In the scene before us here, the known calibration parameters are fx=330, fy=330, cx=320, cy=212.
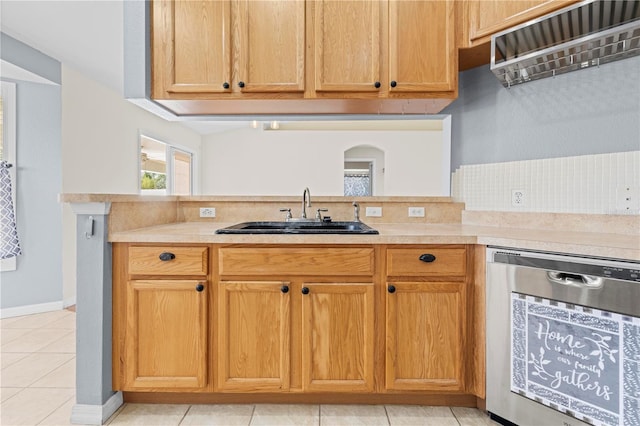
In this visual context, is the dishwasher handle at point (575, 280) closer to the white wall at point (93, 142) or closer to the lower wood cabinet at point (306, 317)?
the lower wood cabinet at point (306, 317)

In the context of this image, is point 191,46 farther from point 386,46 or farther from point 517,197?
point 517,197

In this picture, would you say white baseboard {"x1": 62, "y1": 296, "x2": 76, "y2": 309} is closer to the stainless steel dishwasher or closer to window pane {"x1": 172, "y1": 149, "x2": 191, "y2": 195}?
window pane {"x1": 172, "y1": 149, "x2": 191, "y2": 195}

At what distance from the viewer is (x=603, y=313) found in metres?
1.20

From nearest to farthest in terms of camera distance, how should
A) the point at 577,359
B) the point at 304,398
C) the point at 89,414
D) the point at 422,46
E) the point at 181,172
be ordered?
the point at 577,359, the point at 89,414, the point at 304,398, the point at 422,46, the point at 181,172

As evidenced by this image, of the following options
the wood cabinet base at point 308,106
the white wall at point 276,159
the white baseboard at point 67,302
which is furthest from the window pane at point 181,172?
the wood cabinet base at point 308,106

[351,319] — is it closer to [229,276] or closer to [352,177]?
[229,276]

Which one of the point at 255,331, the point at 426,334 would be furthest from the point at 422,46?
the point at 255,331

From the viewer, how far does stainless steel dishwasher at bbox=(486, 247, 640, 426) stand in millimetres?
1164

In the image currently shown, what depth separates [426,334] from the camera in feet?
5.13

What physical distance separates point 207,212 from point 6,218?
2.08 meters

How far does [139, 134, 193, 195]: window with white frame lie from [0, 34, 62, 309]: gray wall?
1290 mm

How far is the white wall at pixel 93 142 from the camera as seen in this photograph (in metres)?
3.23

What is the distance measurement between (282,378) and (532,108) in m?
2.04

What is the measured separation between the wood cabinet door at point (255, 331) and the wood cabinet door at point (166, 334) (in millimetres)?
95
